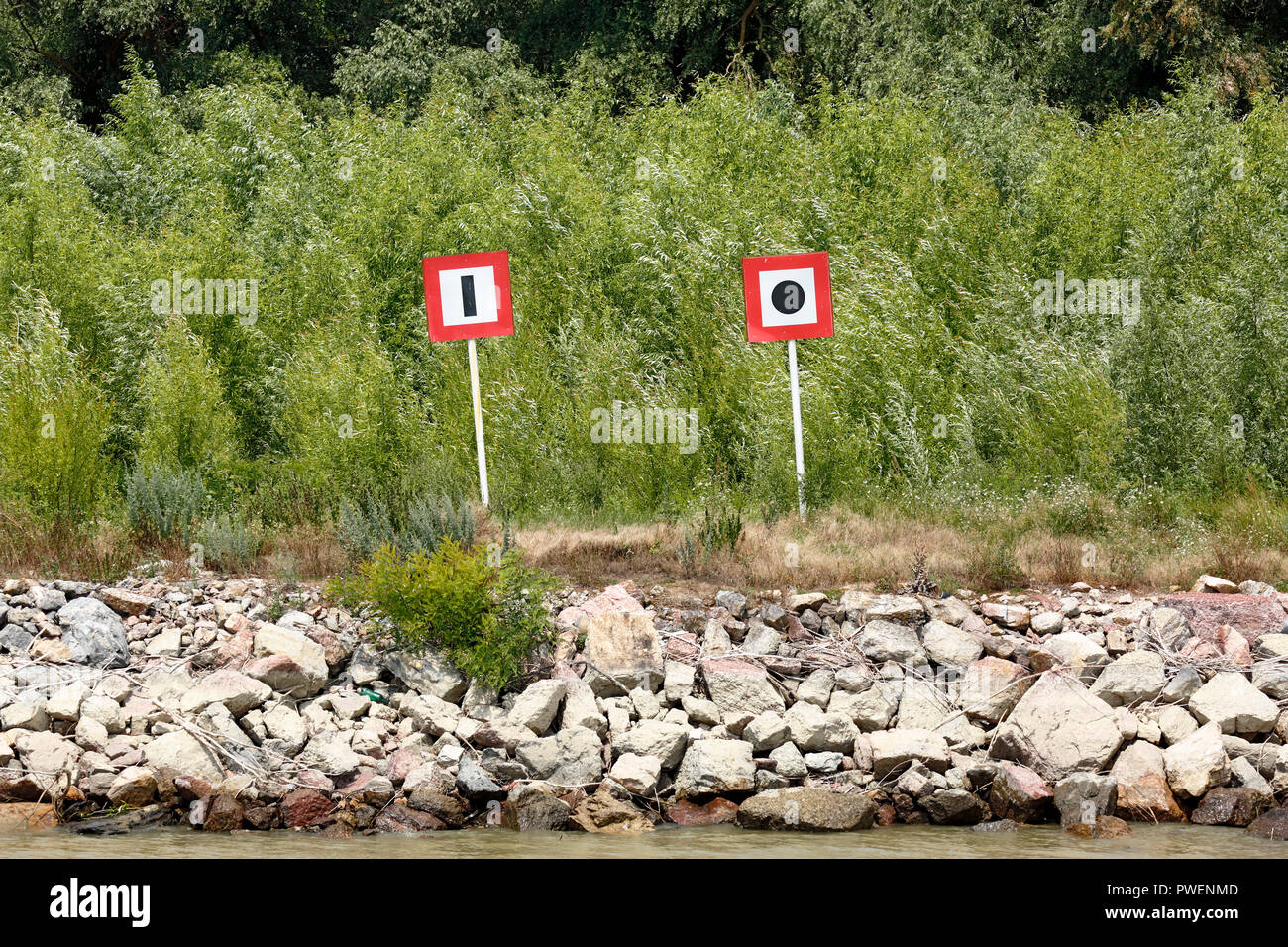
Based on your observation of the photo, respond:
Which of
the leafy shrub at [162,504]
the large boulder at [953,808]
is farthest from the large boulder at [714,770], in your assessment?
the leafy shrub at [162,504]

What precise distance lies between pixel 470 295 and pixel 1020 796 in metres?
6.85

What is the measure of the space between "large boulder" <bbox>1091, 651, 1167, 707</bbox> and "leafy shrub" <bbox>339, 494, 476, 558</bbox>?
499cm

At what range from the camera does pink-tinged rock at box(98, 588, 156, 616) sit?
34.9 feet

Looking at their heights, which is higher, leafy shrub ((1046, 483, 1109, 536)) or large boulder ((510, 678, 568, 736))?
leafy shrub ((1046, 483, 1109, 536))

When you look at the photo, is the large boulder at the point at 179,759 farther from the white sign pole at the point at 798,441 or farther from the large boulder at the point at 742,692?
the white sign pole at the point at 798,441

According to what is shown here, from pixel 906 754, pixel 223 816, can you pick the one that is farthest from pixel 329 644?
pixel 906 754

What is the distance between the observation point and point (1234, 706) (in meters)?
9.17

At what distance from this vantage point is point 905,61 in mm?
27031

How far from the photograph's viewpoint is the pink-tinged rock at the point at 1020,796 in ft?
28.0

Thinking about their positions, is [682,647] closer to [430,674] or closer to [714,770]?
[714,770]

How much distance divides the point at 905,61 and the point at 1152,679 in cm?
2005

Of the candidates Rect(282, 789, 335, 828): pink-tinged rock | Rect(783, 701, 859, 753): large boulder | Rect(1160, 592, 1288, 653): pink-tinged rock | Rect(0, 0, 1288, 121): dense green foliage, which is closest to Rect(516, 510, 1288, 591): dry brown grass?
Rect(1160, 592, 1288, 653): pink-tinged rock

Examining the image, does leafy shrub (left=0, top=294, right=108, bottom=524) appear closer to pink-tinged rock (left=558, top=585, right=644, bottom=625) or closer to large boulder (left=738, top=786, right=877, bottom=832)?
pink-tinged rock (left=558, top=585, right=644, bottom=625)

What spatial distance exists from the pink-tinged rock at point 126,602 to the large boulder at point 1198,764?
24.8ft
